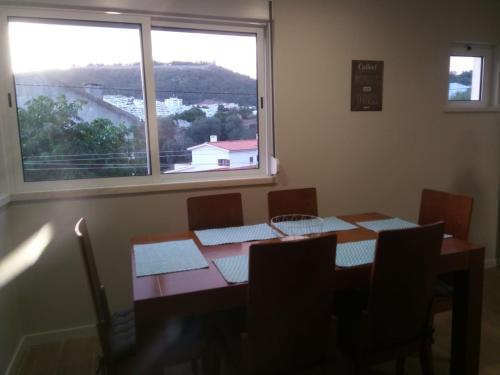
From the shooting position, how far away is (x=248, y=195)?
2.70 m

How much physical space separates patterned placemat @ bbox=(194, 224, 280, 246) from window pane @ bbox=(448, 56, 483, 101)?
7.69 ft

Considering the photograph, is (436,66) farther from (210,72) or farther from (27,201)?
(27,201)

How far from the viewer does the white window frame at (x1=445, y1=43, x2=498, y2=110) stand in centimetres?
319

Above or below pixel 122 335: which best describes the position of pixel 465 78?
above

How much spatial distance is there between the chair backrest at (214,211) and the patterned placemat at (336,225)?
515 millimetres

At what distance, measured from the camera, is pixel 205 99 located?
2633 millimetres

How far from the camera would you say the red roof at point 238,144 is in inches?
106

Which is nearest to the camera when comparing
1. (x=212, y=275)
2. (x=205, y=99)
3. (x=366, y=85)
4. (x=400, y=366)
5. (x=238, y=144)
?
(x=212, y=275)

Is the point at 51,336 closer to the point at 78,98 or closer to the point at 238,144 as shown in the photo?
the point at 78,98

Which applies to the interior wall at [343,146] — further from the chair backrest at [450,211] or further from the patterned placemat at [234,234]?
the chair backrest at [450,211]

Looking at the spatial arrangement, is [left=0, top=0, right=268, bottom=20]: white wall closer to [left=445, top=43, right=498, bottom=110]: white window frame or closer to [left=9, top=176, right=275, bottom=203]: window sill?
[left=9, top=176, right=275, bottom=203]: window sill

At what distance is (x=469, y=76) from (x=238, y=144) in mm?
2253

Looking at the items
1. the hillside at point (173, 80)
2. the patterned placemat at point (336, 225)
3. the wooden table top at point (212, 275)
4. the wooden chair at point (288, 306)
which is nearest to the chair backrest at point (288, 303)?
the wooden chair at point (288, 306)

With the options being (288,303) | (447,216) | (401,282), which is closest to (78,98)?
(288,303)
